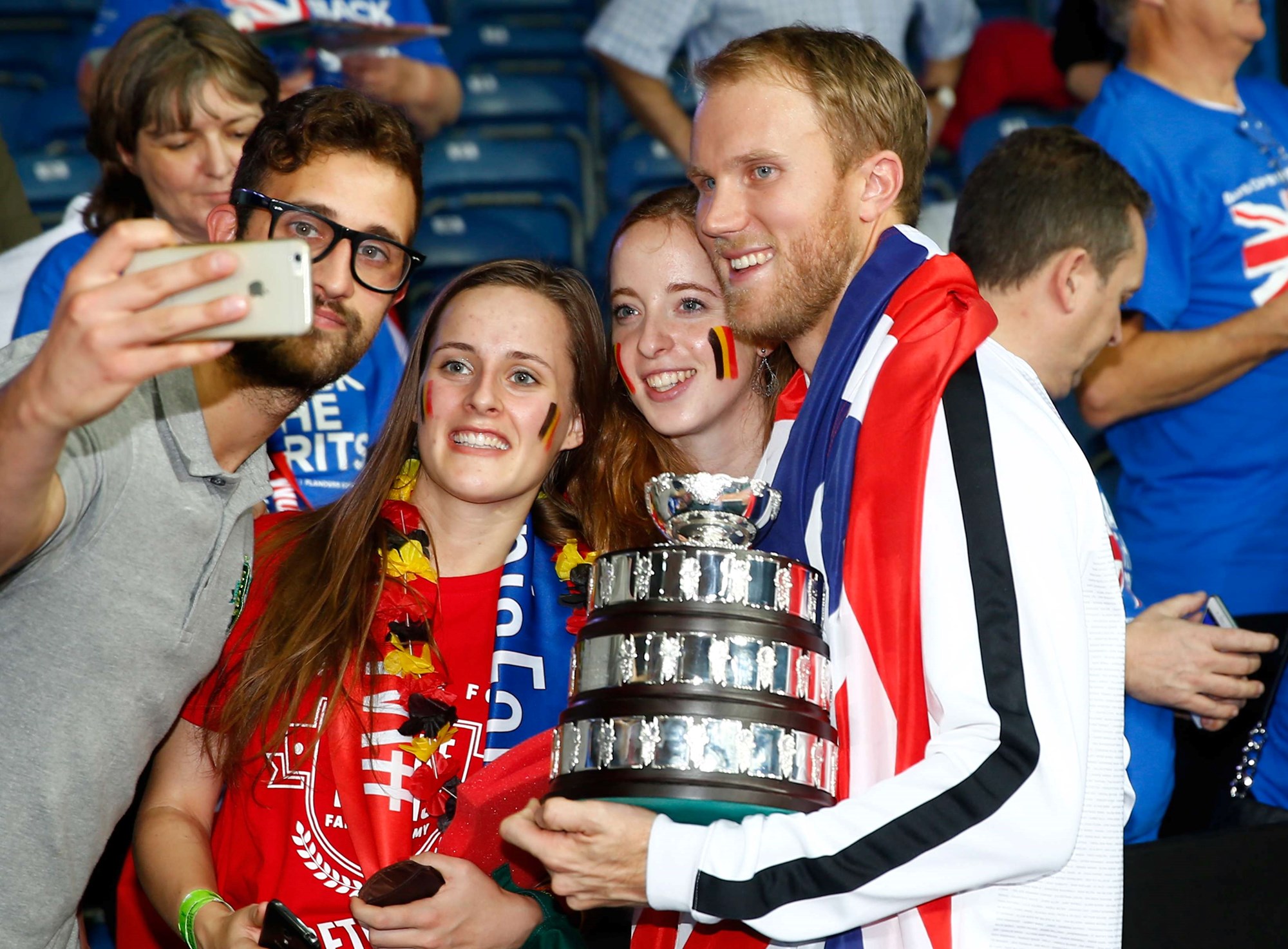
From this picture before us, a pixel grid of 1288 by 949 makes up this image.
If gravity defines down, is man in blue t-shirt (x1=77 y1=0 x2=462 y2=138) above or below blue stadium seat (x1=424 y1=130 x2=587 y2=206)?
below

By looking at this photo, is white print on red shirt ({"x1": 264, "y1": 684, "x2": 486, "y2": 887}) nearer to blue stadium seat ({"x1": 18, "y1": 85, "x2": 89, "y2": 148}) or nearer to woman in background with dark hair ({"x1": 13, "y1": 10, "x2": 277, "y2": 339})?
woman in background with dark hair ({"x1": 13, "y1": 10, "x2": 277, "y2": 339})

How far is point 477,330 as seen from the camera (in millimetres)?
2855

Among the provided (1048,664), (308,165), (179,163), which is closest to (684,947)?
(1048,664)

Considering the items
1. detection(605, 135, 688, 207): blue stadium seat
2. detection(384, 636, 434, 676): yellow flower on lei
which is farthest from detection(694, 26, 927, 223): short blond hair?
detection(605, 135, 688, 207): blue stadium seat

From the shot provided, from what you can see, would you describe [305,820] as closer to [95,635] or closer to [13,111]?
[95,635]

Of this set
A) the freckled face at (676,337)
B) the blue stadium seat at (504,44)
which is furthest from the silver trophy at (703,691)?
the blue stadium seat at (504,44)

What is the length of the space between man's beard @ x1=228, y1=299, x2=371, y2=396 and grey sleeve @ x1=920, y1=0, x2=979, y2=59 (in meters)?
3.77

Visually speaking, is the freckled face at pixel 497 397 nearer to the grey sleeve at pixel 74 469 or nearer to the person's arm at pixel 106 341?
the grey sleeve at pixel 74 469

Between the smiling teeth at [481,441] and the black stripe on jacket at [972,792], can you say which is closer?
the black stripe on jacket at [972,792]

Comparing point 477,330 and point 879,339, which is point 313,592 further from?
point 879,339

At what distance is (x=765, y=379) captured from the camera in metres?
3.17

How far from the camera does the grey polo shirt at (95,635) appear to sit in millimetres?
2008

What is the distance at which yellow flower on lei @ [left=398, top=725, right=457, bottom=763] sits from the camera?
2.55 metres

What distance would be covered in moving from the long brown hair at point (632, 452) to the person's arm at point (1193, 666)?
95 centimetres
